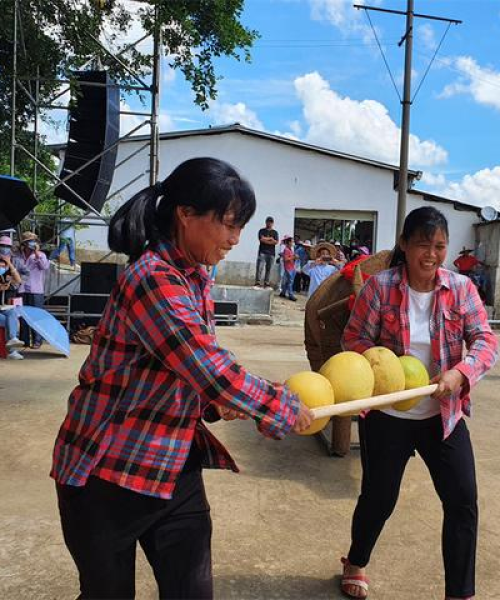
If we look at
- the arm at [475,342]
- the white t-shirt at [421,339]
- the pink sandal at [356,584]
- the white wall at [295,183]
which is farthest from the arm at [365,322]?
the white wall at [295,183]

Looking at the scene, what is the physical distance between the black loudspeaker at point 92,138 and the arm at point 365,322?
8718mm

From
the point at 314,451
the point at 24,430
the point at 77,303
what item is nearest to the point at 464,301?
the point at 314,451

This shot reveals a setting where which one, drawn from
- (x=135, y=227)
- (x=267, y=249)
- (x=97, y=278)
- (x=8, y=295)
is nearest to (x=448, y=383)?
(x=135, y=227)

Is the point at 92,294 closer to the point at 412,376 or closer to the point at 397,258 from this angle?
the point at 397,258

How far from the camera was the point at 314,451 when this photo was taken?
187 inches

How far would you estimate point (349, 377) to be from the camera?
78.7 inches

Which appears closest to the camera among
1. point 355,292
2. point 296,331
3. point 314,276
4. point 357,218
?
point 355,292

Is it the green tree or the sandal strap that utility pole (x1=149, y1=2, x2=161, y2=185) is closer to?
the green tree

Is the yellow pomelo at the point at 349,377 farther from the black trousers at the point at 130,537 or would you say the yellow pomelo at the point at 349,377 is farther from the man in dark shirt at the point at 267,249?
the man in dark shirt at the point at 267,249

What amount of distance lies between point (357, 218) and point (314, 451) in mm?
14450

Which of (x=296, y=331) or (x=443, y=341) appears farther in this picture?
(x=296, y=331)

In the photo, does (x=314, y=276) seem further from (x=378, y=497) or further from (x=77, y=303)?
(x=378, y=497)

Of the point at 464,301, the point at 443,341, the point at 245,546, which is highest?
the point at 464,301

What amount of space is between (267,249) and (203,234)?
47.4ft
